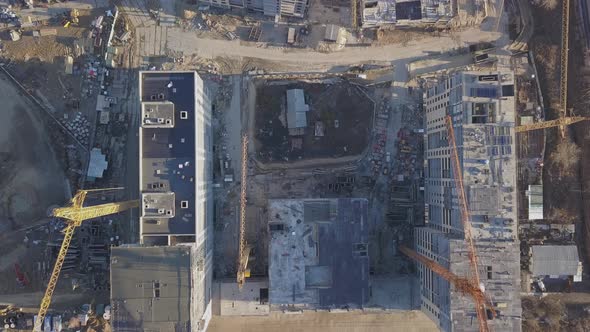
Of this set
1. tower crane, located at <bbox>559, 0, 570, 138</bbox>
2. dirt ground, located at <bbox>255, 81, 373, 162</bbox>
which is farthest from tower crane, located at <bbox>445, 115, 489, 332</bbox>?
tower crane, located at <bbox>559, 0, 570, 138</bbox>

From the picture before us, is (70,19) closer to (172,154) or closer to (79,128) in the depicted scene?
(79,128)

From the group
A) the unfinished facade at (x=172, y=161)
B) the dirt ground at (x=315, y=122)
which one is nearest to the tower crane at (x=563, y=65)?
the dirt ground at (x=315, y=122)

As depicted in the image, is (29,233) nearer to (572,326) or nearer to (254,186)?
(254,186)

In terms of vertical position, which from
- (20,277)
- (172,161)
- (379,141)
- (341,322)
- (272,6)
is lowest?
(341,322)

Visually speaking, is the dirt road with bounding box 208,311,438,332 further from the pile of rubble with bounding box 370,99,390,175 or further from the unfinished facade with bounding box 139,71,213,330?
the pile of rubble with bounding box 370,99,390,175

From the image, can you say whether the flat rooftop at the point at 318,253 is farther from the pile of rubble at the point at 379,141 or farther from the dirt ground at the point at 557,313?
the dirt ground at the point at 557,313

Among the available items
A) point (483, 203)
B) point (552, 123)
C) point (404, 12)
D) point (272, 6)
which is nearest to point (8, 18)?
point (272, 6)
